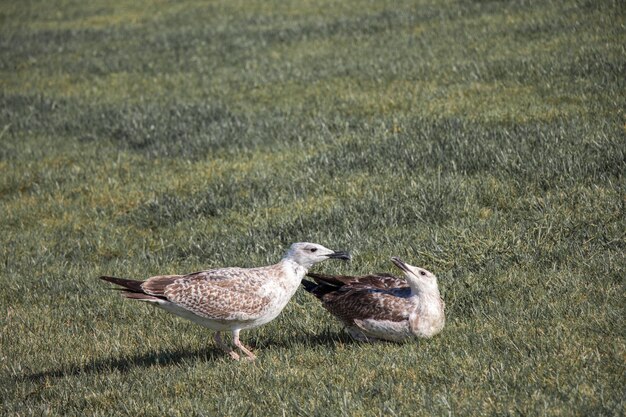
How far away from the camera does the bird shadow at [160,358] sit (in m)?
7.70

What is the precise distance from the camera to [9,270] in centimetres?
1092

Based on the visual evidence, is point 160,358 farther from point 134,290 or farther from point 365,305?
point 365,305

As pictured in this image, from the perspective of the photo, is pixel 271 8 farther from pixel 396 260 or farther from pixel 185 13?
pixel 396 260

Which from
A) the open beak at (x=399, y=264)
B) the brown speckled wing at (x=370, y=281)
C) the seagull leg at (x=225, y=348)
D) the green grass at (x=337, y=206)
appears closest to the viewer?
the green grass at (x=337, y=206)

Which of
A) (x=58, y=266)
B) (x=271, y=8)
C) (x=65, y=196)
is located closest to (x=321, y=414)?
(x=58, y=266)

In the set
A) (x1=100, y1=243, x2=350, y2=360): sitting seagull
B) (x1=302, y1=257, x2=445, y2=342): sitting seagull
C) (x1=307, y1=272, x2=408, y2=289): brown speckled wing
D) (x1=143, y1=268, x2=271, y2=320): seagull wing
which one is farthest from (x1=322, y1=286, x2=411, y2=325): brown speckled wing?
(x1=143, y1=268, x2=271, y2=320): seagull wing

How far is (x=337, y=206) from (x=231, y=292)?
3.79 m

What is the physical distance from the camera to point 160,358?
25.8 ft

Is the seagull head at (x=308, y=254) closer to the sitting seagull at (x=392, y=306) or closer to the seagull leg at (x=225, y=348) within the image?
the sitting seagull at (x=392, y=306)

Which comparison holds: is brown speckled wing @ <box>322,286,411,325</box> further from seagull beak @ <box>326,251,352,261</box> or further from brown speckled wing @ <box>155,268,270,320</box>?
brown speckled wing @ <box>155,268,270,320</box>

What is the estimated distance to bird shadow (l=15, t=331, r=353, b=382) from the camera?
7.70m

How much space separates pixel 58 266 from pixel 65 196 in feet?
9.74

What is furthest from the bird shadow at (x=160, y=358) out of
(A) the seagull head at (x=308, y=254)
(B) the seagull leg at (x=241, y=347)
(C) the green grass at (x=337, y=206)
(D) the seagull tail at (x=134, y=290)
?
(A) the seagull head at (x=308, y=254)

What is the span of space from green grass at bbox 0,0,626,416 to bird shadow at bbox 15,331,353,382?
34 millimetres
